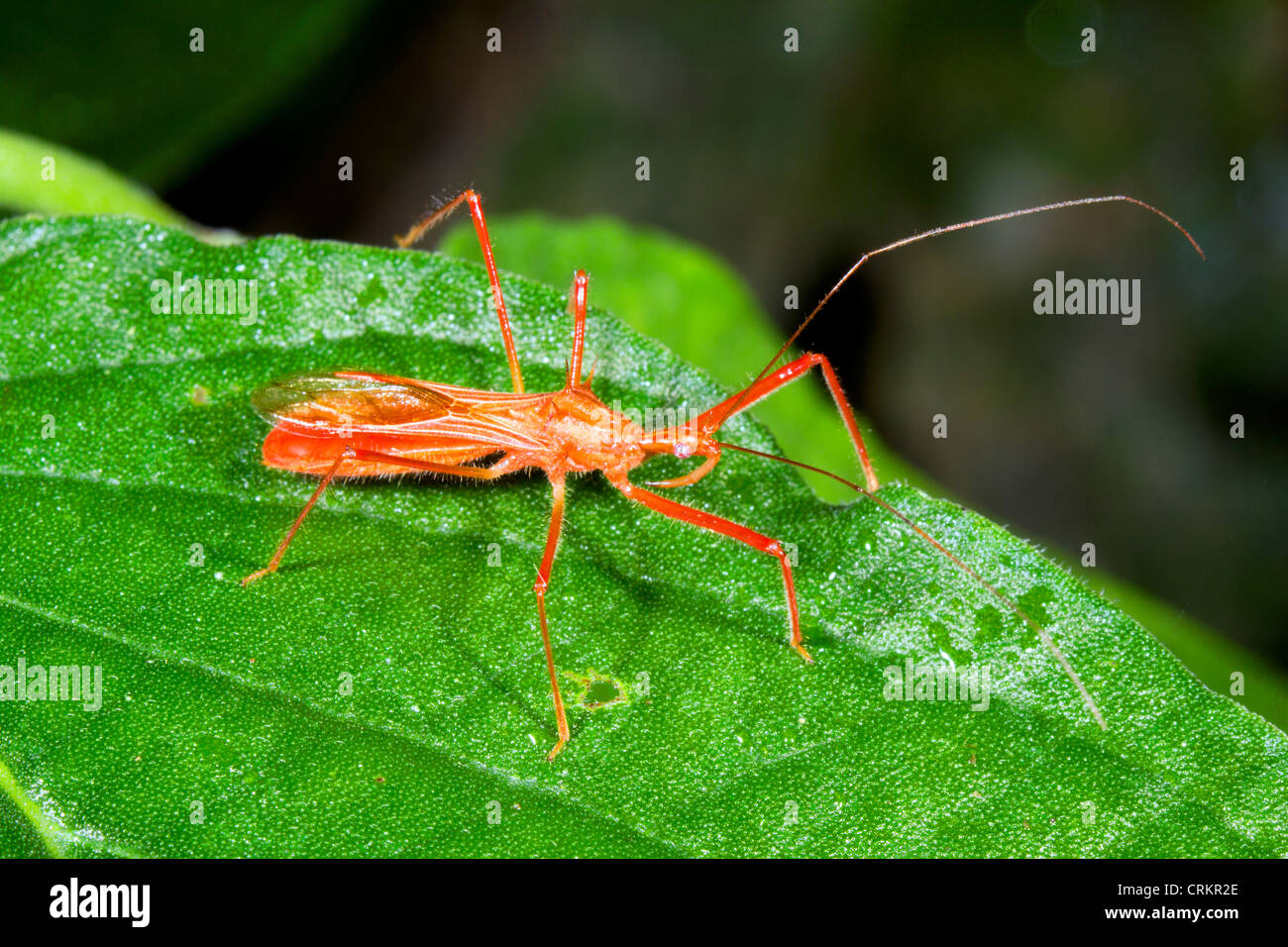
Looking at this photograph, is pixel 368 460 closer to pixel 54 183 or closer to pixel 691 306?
pixel 54 183

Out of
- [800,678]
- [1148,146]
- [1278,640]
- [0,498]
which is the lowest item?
[1278,640]

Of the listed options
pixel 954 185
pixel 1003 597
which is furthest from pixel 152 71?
pixel 954 185

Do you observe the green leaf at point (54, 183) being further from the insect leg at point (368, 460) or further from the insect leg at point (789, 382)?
the insect leg at point (789, 382)

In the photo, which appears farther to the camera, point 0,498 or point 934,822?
point 0,498

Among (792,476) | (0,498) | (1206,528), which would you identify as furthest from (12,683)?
(1206,528)

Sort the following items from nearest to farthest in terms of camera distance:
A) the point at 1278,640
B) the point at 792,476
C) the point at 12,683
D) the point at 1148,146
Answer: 1. the point at 12,683
2. the point at 792,476
3. the point at 1278,640
4. the point at 1148,146

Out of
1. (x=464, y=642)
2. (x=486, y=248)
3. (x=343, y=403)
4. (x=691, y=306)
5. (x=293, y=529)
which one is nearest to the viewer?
(x=464, y=642)
